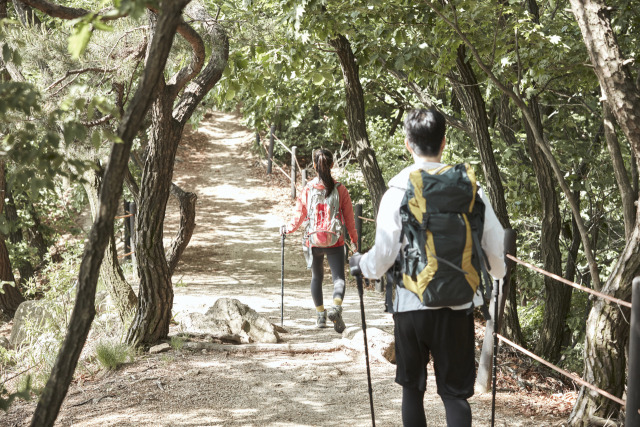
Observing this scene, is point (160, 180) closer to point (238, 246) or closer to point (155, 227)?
point (155, 227)

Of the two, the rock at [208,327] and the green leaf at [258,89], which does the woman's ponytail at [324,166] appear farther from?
the rock at [208,327]

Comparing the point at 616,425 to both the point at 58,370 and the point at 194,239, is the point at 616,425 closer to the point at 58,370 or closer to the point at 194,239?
the point at 58,370

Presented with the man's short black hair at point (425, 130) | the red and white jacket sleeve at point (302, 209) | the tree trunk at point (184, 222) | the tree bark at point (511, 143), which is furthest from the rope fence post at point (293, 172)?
A: the man's short black hair at point (425, 130)

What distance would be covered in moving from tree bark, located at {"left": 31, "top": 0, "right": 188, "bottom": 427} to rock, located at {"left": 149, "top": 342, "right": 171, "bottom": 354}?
11.3 ft

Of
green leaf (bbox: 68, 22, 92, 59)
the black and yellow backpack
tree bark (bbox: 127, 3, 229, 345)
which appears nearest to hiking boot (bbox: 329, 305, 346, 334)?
tree bark (bbox: 127, 3, 229, 345)

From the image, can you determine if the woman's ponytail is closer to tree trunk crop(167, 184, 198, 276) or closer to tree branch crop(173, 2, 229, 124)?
tree branch crop(173, 2, 229, 124)

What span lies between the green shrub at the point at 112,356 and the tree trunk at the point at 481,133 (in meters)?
4.34

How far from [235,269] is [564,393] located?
7.10 meters

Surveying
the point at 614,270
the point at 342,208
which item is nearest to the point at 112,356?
the point at 342,208

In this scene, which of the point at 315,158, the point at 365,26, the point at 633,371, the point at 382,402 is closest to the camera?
the point at 633,371

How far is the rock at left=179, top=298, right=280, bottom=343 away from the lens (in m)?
A: 6.27

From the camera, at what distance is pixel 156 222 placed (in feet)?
18.4

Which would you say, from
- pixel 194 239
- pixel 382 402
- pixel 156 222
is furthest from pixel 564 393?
pixel 194 239

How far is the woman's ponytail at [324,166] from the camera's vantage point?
5832mm
